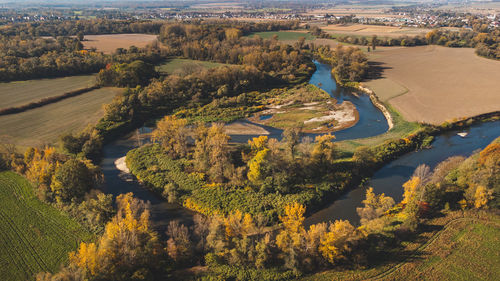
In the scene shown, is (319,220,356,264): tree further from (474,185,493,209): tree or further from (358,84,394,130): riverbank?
(358,84,394,130): riverbank

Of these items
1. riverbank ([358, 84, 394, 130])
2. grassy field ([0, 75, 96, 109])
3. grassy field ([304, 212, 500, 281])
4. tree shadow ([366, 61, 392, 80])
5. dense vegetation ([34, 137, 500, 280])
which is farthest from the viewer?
tree shadow ([366, 61, 392, 80])

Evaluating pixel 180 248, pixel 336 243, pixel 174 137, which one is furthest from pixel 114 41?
pixel 336 243

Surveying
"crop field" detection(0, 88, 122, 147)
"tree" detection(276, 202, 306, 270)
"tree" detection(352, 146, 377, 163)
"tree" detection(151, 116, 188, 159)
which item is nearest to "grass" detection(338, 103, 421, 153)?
"tree" detection(352, 146, 377, 163)

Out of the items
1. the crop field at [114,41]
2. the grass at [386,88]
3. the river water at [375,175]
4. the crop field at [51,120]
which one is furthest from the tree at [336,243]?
the crop field at [114,41]

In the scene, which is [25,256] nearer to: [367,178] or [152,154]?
[152,154]

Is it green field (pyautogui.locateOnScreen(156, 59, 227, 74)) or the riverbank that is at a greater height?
green field (pyautogui.locateOnScreen(156, 59, 227, 74))

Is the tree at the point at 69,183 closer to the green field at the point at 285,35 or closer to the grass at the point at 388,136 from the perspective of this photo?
the grass at the point at 388,136

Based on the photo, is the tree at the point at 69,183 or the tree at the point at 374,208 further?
the tree at the point at 69,183
